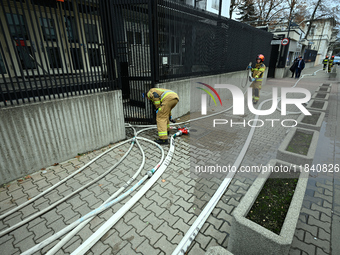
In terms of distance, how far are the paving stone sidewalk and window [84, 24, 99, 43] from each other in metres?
2.67

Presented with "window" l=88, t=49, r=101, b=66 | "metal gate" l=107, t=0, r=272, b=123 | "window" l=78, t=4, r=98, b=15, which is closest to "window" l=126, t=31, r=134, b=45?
"metal gate" l=107, t=0, r=272, b=123

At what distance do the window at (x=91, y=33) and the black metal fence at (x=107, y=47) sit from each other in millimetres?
21

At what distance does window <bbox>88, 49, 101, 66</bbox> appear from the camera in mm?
4259

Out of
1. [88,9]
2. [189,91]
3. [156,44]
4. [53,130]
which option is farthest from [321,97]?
[53,130]

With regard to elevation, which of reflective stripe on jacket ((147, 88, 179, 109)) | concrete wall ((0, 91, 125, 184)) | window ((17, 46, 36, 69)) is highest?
window ((17, 46, 36, 69))

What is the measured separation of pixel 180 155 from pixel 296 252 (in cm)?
274

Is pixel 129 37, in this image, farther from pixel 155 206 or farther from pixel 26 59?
pixel 155 206

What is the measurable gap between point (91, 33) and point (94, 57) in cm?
51

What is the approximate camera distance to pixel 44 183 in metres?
3.43

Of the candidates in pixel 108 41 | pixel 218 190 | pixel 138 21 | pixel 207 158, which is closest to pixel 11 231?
pixel 218 190

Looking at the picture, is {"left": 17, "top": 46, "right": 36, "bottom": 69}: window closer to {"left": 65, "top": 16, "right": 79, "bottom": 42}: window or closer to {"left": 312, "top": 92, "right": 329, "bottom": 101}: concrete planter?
{"left": 65, "top": 16, "right": 79, "bottom": 42}: window

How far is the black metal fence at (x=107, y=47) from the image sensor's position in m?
3.40

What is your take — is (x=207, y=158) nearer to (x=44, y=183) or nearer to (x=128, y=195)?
(x=128, y=195)

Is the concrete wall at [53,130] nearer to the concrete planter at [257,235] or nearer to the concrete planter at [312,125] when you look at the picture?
the concrete planter at [257,235]
